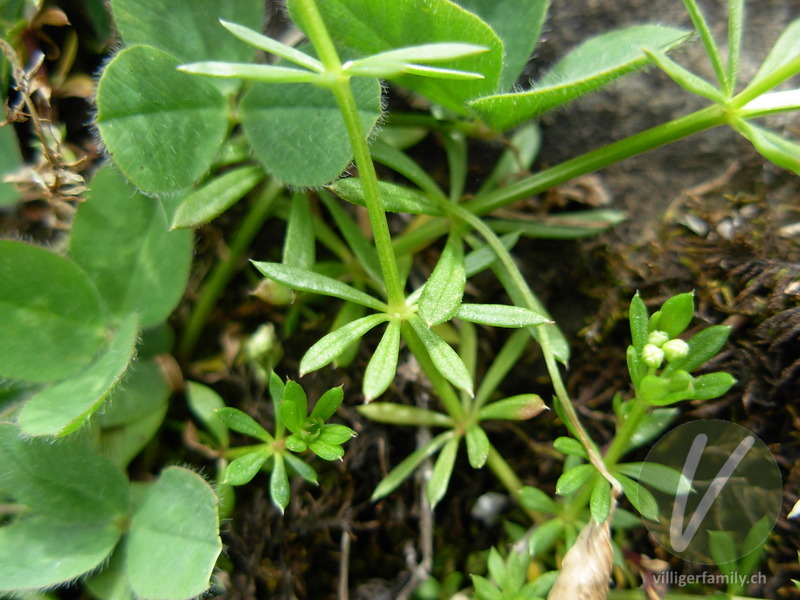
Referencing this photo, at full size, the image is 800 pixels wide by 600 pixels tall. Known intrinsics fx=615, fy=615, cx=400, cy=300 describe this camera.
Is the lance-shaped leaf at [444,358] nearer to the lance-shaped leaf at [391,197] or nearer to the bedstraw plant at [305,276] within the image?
the bedstraw plant at [305,276]

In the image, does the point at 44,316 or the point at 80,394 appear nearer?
the point at 80,394

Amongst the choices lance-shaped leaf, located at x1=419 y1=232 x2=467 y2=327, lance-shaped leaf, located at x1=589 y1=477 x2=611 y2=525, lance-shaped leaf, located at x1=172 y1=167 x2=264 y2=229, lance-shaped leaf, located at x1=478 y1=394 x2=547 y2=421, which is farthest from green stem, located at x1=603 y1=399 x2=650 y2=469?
lance-shaped leaf, located at x1=172 y1=167 x2=264 y2=229

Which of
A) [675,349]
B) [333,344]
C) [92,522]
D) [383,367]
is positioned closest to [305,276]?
[333,344]

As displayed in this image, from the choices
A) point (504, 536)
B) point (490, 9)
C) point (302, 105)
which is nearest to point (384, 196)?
point (302, 105)

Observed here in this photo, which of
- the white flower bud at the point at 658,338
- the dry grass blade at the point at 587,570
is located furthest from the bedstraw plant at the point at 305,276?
the dry grass blade at the point at 587,570

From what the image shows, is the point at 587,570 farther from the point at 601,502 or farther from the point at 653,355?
the point at 653,355

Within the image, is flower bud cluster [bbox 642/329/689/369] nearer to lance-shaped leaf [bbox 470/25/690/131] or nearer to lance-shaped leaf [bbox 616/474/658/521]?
lance-shaped leaf [bbox 616/474/658/521]
